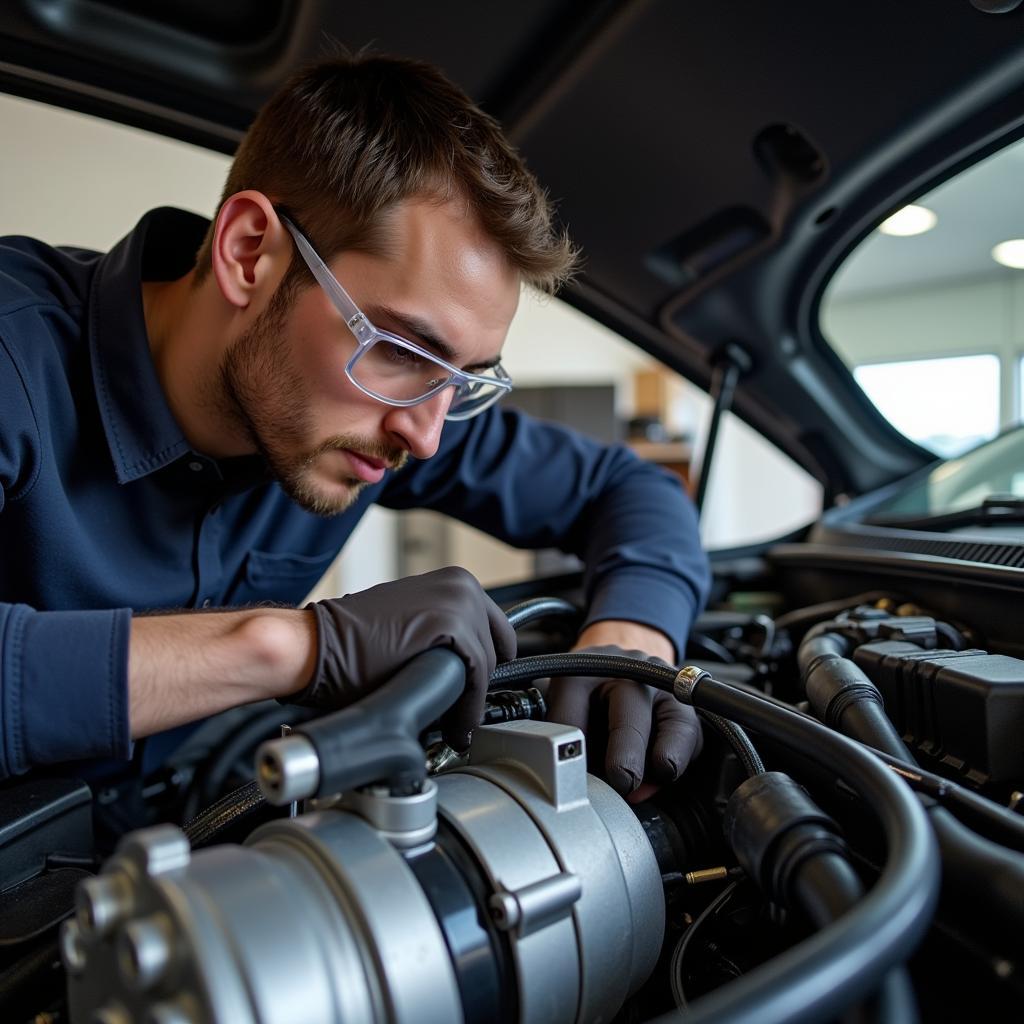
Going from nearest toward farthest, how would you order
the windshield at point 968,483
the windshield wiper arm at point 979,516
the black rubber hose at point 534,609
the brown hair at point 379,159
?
the black rubber hose at point 534,609 → the brown hair at point 379,159 → the windshield wiper arm at point 979,516 → the windshield at point 968,483

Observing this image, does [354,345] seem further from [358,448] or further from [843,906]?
[843,906]

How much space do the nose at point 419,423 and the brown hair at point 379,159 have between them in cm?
18

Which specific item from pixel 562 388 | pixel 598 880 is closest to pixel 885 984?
pixel 598 880

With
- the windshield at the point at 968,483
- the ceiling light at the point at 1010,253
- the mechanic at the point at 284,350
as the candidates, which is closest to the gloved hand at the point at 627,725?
the mechanic at the point at 284,350

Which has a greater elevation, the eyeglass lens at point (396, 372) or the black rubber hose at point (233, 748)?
the eyeglass lens at point (396, 372)

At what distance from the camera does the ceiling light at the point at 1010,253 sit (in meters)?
1.49

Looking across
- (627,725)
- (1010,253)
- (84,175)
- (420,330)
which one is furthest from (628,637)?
(84,175)

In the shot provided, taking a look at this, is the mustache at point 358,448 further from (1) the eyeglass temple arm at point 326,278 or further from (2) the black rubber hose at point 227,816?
(2) the black rubber hose at point 227,816

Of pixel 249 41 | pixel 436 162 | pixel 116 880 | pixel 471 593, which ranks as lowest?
pixel 116 880

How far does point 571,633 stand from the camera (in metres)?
1.14

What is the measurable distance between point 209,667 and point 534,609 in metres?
0.36

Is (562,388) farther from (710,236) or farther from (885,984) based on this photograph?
(885,984)

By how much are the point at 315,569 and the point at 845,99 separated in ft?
3.21

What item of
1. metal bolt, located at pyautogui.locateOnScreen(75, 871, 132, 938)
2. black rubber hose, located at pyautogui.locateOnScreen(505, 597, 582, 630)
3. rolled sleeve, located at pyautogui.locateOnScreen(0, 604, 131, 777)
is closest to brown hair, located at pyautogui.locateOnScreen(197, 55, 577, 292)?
black rubber hose, located at pyautogui.locateOnScreen(505, 597, 582, 630)
